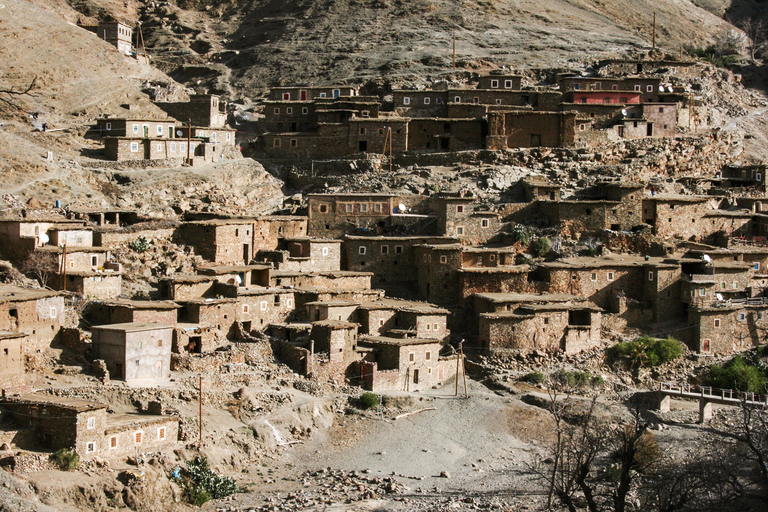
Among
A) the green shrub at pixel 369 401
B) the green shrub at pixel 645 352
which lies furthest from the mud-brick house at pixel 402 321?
the green shrub at pixel 645 352

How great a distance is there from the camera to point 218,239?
52.3 meters

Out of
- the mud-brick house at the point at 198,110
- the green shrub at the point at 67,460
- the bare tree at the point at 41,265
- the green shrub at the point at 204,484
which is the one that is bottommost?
the green shrub at the point at 204,484

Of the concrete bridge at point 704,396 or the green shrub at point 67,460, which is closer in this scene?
the green shrub at point 67,460

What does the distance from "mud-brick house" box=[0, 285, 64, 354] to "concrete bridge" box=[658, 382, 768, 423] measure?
25.8 m

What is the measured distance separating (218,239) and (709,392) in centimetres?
2291

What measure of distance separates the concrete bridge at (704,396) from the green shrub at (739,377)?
1.21 ft

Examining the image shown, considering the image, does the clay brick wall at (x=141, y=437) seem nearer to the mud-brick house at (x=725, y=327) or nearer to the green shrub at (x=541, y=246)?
the green shrub at (x=541, y=246)

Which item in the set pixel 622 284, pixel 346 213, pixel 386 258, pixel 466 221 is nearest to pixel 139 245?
pixel 346 213

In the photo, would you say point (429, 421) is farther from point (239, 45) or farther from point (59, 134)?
point (239, 45)

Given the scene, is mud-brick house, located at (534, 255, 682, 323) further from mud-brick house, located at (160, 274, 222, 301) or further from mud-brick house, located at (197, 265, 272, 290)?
mud-brick house, located at (160, 274, 222, 301)

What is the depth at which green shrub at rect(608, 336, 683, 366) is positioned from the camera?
52406 mm

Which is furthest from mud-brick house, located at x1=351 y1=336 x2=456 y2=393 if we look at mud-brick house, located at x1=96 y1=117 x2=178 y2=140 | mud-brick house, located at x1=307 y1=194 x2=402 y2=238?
mud-brick house, located at x1=96 y1=117 x2=178 y2=140

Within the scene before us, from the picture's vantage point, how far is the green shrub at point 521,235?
5609 cm

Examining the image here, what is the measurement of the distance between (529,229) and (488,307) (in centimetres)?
703
